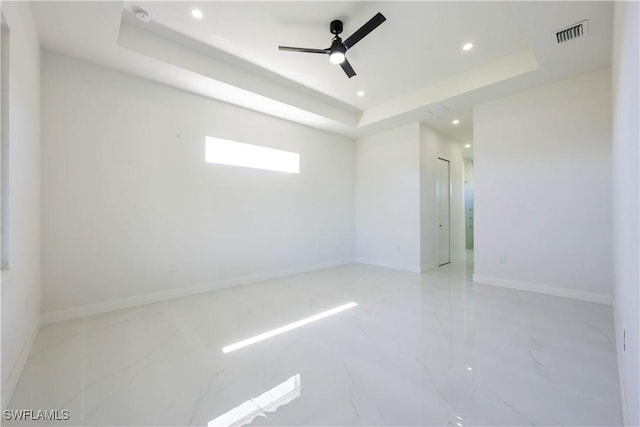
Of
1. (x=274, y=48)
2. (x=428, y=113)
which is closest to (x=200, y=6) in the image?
(x=274, y=48)

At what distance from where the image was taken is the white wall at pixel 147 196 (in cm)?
287

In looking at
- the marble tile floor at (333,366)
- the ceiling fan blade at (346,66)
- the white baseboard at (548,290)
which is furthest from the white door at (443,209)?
the ceiling fan blade at (346,66)

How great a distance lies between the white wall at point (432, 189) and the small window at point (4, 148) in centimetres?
542

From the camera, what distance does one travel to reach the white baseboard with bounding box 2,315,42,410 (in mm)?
1600

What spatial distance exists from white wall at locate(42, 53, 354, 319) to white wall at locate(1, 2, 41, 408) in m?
0.26

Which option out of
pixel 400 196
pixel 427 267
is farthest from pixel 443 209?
pixel 427 267

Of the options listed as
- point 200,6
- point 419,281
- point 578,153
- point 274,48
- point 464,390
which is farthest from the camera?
point 419,281

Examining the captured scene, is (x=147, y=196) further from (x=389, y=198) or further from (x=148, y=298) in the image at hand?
(x=389, y=198)

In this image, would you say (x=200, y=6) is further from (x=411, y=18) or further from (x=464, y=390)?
(x=464, y=390)

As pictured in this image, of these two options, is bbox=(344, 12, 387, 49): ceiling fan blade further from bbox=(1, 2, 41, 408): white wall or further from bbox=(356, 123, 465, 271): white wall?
bbox=(356, 123, 465, 271): white wall

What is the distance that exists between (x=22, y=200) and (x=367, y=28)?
136 inches

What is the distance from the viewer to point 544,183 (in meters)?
3.73

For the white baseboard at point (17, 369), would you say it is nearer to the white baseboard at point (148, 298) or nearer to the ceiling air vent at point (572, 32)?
the white baseboard at point (148, 298)

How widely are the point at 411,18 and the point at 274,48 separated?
1646 millimetres
